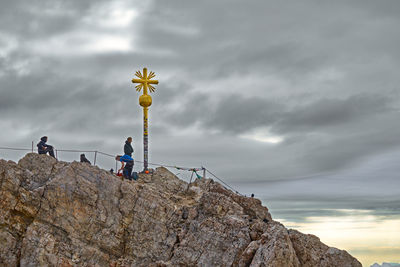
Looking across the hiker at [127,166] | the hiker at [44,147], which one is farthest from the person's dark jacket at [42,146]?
the hiker at [127,166]

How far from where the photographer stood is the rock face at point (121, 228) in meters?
28.3

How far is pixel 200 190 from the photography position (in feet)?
117

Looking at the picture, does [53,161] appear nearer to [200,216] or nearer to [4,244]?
[4,244]

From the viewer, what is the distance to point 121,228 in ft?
99.3

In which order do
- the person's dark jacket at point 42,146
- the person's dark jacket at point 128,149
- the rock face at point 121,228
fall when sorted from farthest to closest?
the person's dark jacket at point 128,149, the person's dark jacket at point 42,146, the rock face at point 121,228

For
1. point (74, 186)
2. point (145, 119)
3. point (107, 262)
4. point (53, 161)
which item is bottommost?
point (107, 262)

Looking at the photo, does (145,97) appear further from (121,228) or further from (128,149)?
(121,228)

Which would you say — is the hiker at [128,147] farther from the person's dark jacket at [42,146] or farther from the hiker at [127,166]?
the person's dark jacket at [42,146]

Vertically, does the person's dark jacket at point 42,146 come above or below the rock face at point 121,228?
above

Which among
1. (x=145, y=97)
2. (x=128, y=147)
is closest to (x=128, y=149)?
(x=128, y=147)

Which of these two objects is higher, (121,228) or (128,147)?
(128,147)

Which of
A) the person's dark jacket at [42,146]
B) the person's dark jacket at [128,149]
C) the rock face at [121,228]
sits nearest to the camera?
the rock face at [121,228]

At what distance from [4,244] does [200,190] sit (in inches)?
549

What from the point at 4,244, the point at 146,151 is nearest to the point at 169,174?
the point at 146,151
